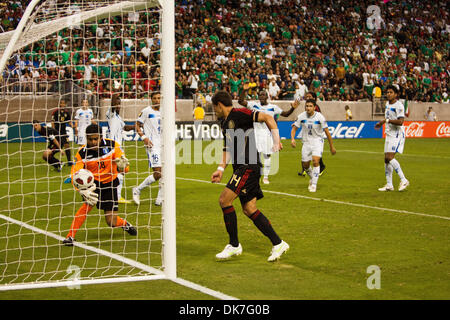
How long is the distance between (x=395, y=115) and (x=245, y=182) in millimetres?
7133

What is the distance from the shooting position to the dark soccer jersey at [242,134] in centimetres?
730

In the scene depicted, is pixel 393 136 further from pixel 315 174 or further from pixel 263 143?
pixel 263 143

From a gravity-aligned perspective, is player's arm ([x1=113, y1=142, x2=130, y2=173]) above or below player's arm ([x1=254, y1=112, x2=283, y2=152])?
below

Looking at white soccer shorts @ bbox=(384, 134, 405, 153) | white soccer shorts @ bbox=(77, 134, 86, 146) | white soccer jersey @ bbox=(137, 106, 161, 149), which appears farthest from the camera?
white soccer shorts @ bbox=(77, 134, 86, 146)

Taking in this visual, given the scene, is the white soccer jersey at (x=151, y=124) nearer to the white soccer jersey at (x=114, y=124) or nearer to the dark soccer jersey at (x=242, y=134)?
the white soccer jersey at (x=114, y=124)

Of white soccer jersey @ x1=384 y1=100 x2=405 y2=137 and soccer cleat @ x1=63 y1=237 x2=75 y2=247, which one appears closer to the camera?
soccer cleat @ x1=63 y1=237 x2=75 y2=247

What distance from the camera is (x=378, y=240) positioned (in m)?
8.57

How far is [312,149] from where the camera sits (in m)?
13.7

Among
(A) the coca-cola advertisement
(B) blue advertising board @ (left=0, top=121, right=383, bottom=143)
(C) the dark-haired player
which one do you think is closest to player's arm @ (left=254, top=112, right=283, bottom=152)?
(C) the dark-haired player

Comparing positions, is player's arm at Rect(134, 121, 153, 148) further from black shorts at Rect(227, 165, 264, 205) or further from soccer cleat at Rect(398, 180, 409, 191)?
soccer cleat at Rect(398, 180, 409, 191)

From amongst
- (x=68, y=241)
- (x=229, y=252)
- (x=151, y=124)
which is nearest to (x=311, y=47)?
(x=151, y=124)

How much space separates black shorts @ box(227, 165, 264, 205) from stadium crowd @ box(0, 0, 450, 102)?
21466 millimetres

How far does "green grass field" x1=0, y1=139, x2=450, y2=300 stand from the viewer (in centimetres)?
617

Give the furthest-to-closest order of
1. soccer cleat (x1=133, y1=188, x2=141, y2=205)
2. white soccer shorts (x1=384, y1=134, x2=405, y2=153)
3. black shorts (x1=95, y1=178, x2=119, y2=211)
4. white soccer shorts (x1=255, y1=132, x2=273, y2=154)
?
white soccer shorts (x1=255, y1=132, x2=273, y2=154) < white soccer shorts (x1=384, y1=134, x2=405, y2=153) < soccer cleat (x1=133, y1=188, x2=141, y2=205) < black shorts (x1=95, y1=178, x2=119, y2=211)
